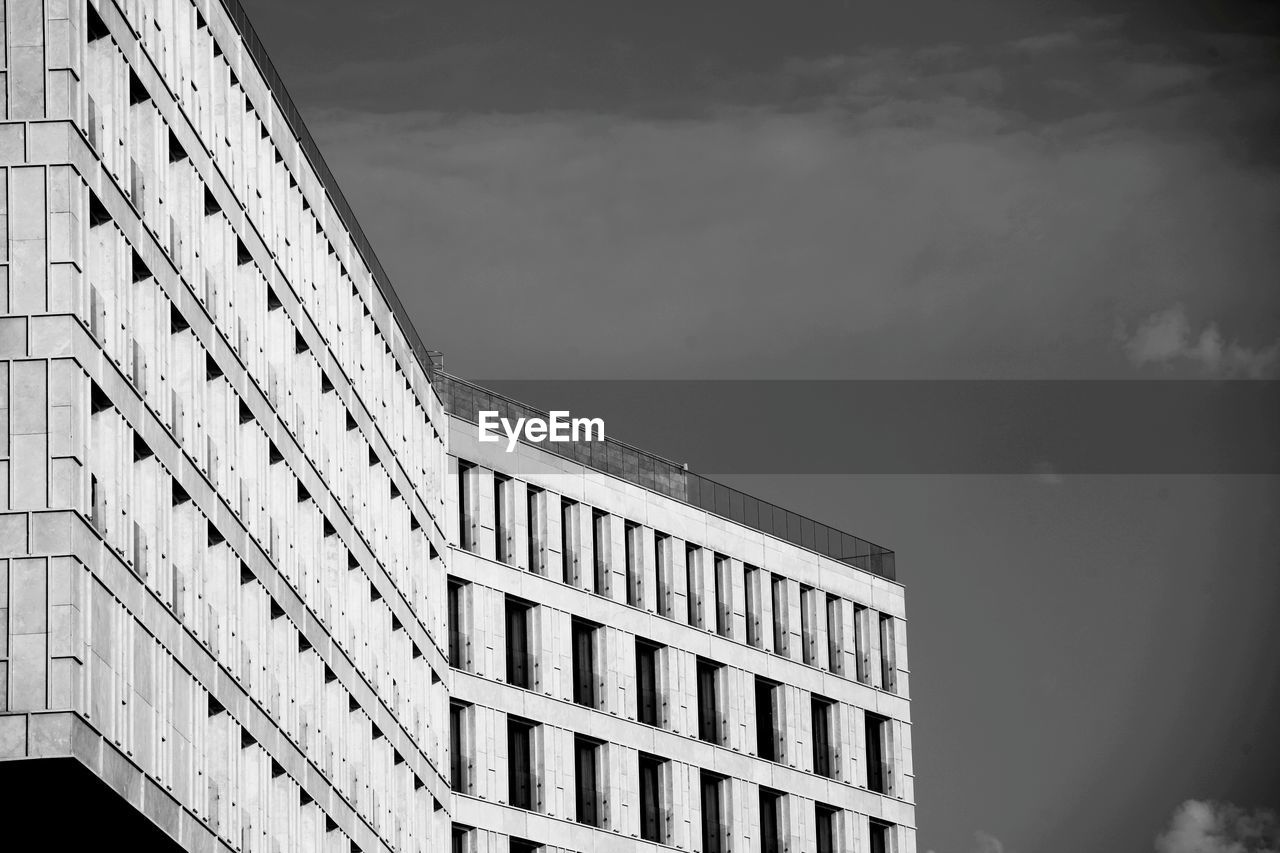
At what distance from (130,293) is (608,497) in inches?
1507

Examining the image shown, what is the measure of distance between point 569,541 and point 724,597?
7.96 meters

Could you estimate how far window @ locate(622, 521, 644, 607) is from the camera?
95312 mm

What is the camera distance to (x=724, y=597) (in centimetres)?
9912

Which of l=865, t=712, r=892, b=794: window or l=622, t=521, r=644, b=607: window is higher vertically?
l=622, t=521, r=644, b=607: window

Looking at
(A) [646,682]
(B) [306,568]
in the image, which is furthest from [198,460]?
(A) [646,682]

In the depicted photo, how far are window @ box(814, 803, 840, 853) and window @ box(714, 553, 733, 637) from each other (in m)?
6.82

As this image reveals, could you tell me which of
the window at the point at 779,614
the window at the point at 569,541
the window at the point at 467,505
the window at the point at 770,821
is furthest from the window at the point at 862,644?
the window at the point at 467,505

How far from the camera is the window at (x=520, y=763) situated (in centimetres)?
8888

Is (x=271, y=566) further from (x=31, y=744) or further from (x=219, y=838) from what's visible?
(x=31, y=744)

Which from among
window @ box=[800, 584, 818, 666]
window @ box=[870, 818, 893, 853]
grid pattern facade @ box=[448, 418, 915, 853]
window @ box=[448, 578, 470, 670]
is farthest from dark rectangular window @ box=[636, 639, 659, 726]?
window @ box=[870, 818, 893, 853]

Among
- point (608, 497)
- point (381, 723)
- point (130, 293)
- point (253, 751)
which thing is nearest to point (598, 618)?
point (608, 497)

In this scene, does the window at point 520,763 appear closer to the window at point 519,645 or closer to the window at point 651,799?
the window at point 519,645

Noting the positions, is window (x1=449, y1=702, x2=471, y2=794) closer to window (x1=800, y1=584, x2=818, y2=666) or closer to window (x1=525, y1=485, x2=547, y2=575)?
window (x1=525, y1=485, x2=547, y2=575)

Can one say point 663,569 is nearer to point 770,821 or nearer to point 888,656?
point 770,821
